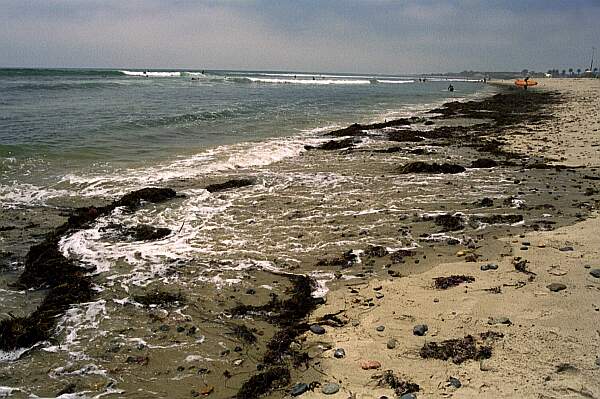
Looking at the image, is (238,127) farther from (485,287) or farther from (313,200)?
(485,287)

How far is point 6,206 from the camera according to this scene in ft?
32.6

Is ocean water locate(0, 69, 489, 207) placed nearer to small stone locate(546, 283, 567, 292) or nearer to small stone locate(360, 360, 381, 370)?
A: small stone locate(360, 360, 381, 370)

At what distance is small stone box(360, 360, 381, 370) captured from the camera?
433 centimetres

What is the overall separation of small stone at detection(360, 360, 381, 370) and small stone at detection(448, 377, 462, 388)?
0.69 meters

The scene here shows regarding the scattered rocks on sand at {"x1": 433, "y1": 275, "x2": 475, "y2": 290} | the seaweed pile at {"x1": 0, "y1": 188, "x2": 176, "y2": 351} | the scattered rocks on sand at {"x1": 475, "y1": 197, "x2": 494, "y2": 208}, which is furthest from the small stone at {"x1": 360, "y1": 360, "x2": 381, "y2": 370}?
the scattered rocks on sand at {"x1": 475, "y1": 197, "x2": 494, "y2": 208}

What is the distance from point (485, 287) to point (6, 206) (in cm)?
1028

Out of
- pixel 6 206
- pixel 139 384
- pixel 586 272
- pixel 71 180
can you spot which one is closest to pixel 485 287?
pixel 586 272

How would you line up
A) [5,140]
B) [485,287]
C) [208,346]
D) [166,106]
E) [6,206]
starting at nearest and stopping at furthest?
[208,346] < [485,287] < [6,206] < [5,140] < [166,106]

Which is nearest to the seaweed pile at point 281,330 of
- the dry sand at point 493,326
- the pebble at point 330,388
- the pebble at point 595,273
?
the dry sand at point 493,326

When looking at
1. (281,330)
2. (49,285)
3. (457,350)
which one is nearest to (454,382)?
(457,350)

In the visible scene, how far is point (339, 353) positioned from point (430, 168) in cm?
912

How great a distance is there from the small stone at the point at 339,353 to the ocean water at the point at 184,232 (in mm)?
876

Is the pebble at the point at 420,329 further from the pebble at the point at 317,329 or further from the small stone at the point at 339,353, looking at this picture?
the pebble at the point at 317,329

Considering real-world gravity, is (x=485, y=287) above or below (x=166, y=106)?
below
